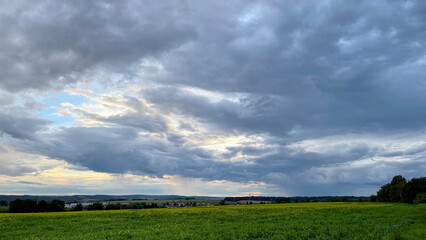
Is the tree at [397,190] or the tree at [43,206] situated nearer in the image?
the tree at [43,206]

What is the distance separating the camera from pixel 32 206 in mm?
103688

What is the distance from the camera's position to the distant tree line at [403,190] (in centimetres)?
13612

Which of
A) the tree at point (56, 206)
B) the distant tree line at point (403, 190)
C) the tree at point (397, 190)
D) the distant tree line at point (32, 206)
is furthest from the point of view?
the tree at point (397, 190)

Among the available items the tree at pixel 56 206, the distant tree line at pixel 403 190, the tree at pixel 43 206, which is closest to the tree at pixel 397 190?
the distant tree line at pixel 403 190

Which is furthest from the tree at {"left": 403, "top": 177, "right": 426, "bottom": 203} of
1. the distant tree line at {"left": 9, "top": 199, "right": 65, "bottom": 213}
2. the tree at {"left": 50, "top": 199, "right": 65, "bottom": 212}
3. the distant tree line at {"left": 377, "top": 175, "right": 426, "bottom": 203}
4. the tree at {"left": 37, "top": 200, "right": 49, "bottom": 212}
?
the tree at {"left": 37, "top": 200, "right": 49, "bottom": 212}

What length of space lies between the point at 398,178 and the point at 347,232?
160184 mm

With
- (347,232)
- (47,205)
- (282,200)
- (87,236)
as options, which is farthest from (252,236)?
(282,200)

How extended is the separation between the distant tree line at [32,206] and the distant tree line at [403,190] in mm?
141610

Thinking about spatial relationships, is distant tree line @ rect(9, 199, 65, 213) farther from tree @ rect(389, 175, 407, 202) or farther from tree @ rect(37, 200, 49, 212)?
tree @ rect(389, 175, 407, 202)

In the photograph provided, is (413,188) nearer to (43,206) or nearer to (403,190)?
(403,190)

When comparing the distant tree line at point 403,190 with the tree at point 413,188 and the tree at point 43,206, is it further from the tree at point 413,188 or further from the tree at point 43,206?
the tree at point 43,206

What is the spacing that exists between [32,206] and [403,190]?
16122 cm

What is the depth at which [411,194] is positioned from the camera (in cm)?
13888

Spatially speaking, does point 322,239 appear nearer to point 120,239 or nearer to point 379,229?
point 379,229
